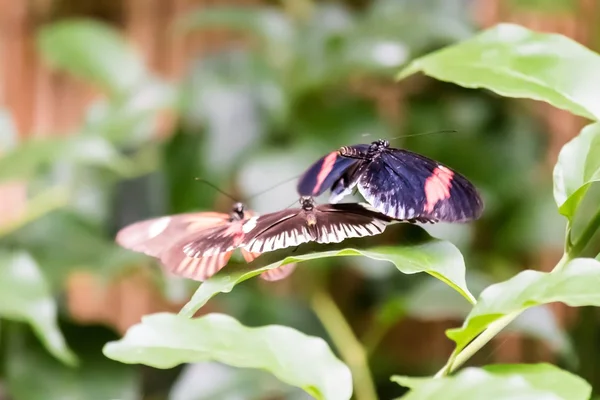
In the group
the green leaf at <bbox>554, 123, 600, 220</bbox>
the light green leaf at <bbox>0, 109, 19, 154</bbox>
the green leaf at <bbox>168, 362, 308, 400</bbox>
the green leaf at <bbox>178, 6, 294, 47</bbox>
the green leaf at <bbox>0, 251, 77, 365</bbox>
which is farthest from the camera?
the green leaf at <bbox>178, 6, 294, 47</bbox>

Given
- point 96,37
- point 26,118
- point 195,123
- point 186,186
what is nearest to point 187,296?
point 186,186

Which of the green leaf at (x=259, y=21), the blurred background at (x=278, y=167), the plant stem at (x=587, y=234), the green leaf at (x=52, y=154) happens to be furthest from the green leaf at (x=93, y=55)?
the plant stem at (x=587, y=234)

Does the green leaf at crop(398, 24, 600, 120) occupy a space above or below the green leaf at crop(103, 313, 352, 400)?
above

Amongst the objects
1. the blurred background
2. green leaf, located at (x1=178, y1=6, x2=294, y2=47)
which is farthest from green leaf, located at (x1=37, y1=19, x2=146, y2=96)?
green leaf, located at (x1=178, y1=6, x2=294, y2=47)

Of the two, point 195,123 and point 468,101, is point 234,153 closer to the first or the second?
point 195,123

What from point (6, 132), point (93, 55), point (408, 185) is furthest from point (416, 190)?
point (93, 55)

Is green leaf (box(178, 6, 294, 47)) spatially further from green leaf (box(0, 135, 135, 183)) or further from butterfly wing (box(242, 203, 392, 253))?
butterfly wing (box(242, 203, 392, 253))
